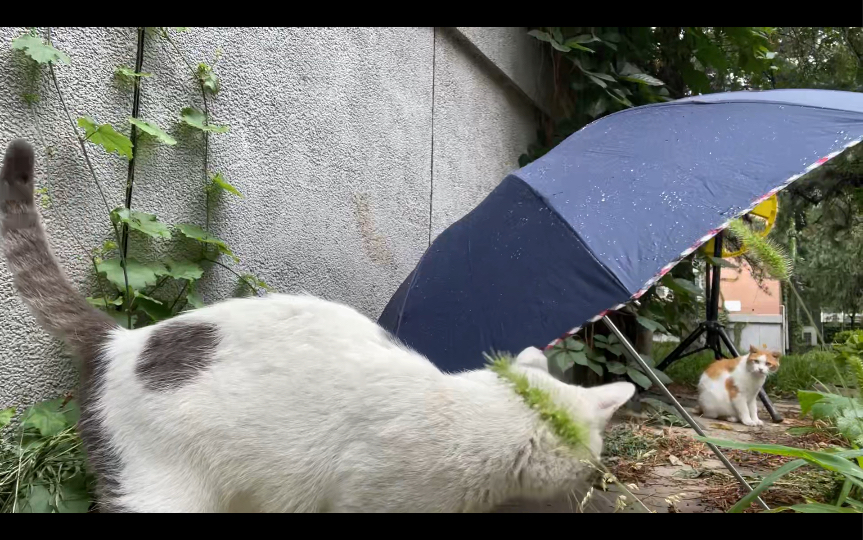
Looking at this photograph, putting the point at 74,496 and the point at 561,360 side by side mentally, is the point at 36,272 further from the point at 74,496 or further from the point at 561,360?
the point at 561,360

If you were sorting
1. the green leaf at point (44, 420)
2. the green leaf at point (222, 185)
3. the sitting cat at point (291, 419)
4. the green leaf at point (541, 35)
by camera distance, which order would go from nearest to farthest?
the sitting cat at point (291, 419) → the green leaf at point (44, 420) → the green leaf at point (222, 185) → the green leaf at point (541, 35)

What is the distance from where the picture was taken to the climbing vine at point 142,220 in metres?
1.81

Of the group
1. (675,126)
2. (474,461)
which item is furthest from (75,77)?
(675,126)

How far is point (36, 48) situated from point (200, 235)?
0.75 meters

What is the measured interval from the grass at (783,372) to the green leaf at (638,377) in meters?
1.51

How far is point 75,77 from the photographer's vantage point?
1884 mm

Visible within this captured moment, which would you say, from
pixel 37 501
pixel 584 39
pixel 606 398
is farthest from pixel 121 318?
pixel 584 39

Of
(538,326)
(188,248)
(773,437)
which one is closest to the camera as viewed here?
(538,326)

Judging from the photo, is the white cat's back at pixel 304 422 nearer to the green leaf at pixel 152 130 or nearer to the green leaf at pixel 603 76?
the green leaf at pixel 152 130

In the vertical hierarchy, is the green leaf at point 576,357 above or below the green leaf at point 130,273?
below

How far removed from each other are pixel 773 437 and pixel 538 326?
262cm

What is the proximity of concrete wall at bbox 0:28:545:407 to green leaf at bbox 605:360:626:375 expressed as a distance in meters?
1.41

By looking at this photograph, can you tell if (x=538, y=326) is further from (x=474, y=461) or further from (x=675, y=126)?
(x=675, y=126)

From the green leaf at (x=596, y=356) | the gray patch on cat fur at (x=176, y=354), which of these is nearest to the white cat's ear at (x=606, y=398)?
the gray patch on cat fur at (x=176, y=354)
